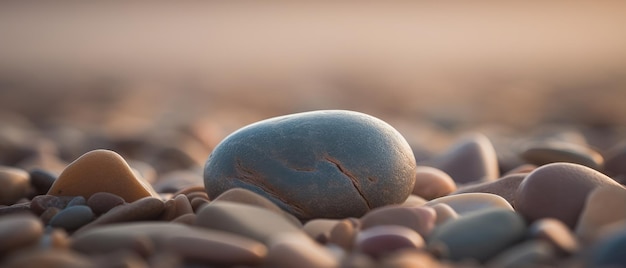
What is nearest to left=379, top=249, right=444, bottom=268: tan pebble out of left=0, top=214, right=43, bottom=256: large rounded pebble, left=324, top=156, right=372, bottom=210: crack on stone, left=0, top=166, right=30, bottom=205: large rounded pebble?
left=324, top=156, right=372, bottom=210: crack on stone

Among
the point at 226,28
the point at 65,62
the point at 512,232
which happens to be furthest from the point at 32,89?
the point at 226,28

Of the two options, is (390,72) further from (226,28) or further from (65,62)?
(226,28)

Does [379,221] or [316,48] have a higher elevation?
[379,221]

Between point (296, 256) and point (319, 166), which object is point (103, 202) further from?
point (296, 256)

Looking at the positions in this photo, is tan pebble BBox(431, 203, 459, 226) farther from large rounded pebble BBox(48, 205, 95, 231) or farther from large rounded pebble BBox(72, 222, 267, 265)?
large rounded pebble BBox(48, 205, 95, 231)

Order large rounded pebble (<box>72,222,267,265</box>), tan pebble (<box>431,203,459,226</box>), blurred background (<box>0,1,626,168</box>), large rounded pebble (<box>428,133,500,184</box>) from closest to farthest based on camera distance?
large rounded pebble (<box>72,222,267,265</box>), tan pebble (<box>431,203,459,226</box>), large rounded pebble (<box>428,133,500,184</box>), blurred background (<box>0,1,626,168</box>)

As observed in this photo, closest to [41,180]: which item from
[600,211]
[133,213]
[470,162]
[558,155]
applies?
[133,213]
